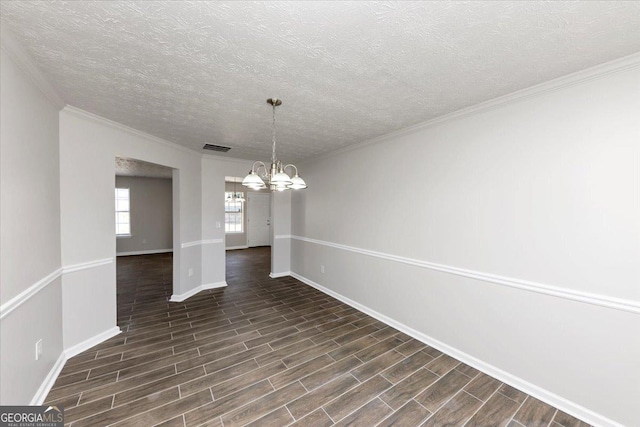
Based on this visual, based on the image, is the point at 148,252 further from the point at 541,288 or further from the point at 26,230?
the point at 541,288

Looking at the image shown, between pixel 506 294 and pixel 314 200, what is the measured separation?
3335mm

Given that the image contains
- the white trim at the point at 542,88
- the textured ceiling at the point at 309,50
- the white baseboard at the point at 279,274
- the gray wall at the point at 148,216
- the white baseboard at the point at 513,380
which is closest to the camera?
the textured ceiling at the point at 309,50

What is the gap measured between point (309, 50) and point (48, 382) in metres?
3.32

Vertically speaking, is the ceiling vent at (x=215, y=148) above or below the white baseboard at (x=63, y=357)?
above

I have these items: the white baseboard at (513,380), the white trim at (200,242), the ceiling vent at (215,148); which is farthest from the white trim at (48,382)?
the white baseboard at (513,380)

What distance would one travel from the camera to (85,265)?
8.71 ft

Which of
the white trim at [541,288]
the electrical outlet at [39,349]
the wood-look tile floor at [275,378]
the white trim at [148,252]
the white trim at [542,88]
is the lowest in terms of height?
the wood-look tile floor at [275,378]

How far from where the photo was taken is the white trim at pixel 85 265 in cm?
247

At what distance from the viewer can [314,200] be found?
192 inches

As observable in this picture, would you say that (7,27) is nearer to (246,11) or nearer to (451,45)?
(246,11)

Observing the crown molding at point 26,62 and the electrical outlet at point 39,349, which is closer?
the crown molding at point 26,62

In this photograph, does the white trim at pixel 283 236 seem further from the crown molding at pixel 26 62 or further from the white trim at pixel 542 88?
the crown molding at pixel 26 62

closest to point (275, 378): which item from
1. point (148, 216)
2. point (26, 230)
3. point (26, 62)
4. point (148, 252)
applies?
point (26, 230)

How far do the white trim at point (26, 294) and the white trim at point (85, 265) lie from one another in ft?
0.66
